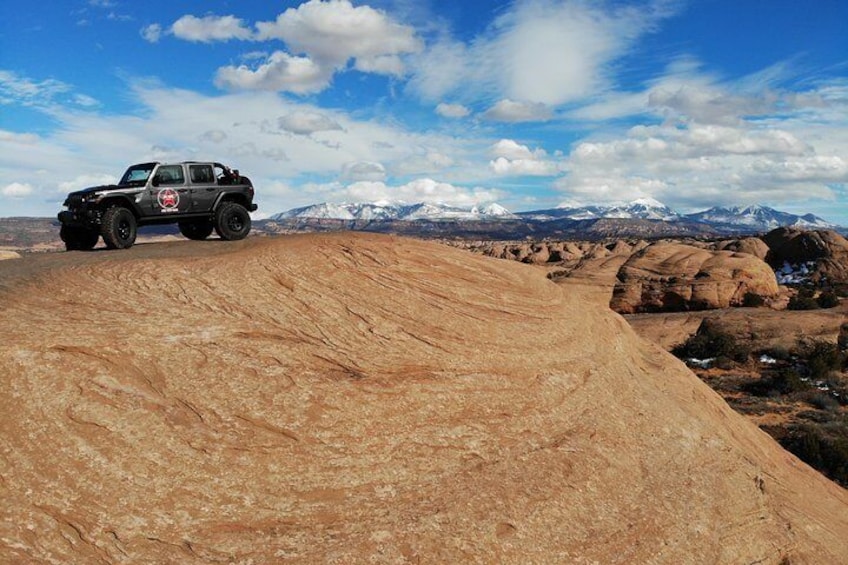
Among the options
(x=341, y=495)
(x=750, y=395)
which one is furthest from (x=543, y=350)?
(x=750, y=395)

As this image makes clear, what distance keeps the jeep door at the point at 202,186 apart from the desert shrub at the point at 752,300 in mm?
43977

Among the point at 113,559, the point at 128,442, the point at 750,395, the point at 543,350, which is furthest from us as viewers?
the point at 750,395

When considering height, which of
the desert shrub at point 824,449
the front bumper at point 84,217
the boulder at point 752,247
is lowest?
the desert shrub at point 824,449

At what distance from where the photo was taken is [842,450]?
19.7 m

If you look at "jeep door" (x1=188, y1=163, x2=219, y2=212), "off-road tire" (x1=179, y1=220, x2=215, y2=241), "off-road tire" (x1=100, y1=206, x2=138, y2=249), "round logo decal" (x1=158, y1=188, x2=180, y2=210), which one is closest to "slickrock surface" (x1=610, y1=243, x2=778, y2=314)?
"off-road tire" (x1=179, y1=220, x2=215, y2=241)

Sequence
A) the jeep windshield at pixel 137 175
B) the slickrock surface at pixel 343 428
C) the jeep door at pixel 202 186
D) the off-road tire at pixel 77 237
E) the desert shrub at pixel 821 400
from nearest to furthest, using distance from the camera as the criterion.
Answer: the slickrock surface at pixel 343 428, the jeep windshield at pixel 137 175, the off-road tire at pixel 77 237, the jeep door at pixel 202 186, the desert shrub at pixel 821 400

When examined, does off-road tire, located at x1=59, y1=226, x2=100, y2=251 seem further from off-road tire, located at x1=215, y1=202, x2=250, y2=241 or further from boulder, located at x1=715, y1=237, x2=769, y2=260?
boulder, located at x1=715, y1=237, x2=769, y2=260

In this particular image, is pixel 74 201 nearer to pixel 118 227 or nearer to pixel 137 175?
pixel 118 227

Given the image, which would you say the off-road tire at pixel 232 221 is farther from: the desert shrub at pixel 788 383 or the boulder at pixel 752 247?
the boulder at pixel 752 247

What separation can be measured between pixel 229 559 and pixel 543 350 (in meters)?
7.25

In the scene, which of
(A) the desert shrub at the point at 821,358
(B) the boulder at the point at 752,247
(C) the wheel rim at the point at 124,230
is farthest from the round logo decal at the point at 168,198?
(B) the boulder at the point at 752,247

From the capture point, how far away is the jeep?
1436 centimetres

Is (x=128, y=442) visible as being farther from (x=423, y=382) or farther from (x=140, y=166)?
(x=140, y=166)

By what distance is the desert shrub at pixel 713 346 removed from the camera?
115 feet
